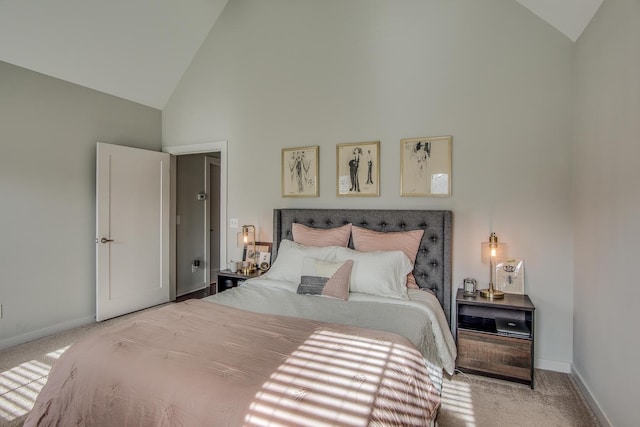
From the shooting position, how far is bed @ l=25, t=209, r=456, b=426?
3.79 ft

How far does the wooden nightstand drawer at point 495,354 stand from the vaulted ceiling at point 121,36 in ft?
7.50

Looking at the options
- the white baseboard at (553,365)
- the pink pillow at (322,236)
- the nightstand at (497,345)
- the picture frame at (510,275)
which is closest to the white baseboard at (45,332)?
the pink pillow at (322,236)

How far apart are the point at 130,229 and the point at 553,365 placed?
434 cm

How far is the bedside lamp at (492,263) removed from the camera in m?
2.56

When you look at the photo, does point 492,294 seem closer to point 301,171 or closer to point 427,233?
point 427,233

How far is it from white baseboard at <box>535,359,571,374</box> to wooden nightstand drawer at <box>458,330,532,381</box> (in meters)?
0.42

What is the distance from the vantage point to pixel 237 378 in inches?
49.8

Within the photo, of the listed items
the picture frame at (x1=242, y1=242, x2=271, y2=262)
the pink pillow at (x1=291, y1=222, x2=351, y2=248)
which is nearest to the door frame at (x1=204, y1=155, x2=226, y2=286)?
the picture frame at (x1=242, y1=242, x2=271, y2=262)

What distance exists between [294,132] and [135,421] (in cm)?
283

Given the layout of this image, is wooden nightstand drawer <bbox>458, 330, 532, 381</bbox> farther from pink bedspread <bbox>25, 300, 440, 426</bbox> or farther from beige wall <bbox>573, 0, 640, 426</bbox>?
pink bedspread <bbox>25, 300, 440, 426</bbox>

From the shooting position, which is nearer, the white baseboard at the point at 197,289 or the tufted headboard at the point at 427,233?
the tufted headboard at the point at 427,233

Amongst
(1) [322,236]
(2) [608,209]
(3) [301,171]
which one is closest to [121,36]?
(3) [301,171]

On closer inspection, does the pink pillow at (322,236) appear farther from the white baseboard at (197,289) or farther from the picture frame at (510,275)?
the white baseboard at (197,289)

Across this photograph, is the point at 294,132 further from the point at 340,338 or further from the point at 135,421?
the point at 135,421
